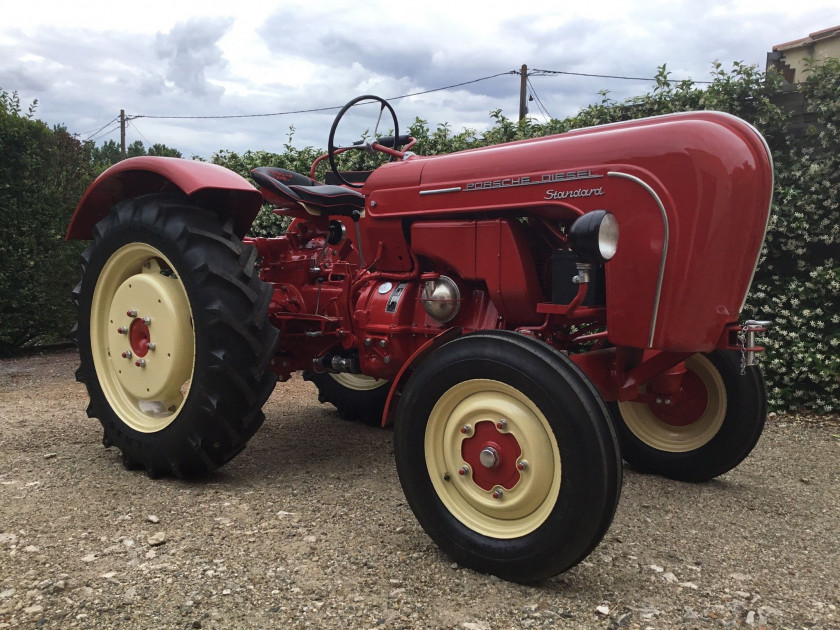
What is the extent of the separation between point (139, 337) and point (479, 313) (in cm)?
163

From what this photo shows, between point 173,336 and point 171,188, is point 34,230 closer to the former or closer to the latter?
point 171,188

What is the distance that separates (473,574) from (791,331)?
360 cm

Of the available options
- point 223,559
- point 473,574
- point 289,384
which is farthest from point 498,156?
point 289,384

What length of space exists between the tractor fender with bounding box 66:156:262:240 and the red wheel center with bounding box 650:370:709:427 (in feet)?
7.23

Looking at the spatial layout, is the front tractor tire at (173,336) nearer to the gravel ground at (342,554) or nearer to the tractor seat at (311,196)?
the gravel ground at (342,554)

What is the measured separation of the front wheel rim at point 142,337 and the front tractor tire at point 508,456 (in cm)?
127

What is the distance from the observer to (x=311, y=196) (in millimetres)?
3348

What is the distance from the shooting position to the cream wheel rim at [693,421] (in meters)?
3.12

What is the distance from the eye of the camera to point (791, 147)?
4.79m

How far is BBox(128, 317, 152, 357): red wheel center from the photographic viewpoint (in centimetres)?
318

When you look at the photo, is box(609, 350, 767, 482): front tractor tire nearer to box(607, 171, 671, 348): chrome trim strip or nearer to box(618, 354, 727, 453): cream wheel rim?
box(618, 354, 727, 453): cream wheel rim

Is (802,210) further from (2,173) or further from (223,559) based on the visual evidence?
(2,173)

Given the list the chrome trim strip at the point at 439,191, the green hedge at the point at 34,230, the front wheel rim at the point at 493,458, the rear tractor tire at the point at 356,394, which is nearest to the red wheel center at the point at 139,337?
the rear tractor tire at the point at 356,394

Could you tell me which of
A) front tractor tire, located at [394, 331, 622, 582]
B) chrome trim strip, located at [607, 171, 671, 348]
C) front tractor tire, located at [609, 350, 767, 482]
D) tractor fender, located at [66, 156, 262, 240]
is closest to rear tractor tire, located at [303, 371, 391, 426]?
tractor fender, located at [66, 156, 262, 240]
